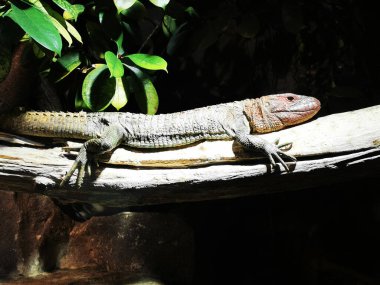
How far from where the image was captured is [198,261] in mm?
3906

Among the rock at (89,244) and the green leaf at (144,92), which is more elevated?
the green leaf at (144,92)

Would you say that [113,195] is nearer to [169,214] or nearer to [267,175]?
[267,175]

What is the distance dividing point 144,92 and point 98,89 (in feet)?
1.12

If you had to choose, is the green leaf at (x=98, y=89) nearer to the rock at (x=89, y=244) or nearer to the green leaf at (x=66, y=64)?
the green leaf at (x=66, y=64)

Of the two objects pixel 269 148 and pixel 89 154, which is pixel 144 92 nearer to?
pixel 89 154

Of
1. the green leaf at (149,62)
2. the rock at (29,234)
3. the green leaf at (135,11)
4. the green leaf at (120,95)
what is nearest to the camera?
the green leaf at (149,62)

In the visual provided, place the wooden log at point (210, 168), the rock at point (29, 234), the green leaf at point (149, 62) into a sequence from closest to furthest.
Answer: the wooden log at point (210, 168), the green leaf at point (149, 62), the rock at point (29, 234)

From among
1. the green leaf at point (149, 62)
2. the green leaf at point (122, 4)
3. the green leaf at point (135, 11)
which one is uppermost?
the green leaf at point (135, 11)

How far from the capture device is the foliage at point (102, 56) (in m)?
2.38

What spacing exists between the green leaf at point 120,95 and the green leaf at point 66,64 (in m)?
0.32

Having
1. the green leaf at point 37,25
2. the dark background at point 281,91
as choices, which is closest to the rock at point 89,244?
the dark background at point 281,91

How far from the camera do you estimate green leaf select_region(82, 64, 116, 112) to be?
251cm

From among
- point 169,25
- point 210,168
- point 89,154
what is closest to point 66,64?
point 89,154

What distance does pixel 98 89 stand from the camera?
2.52 m
